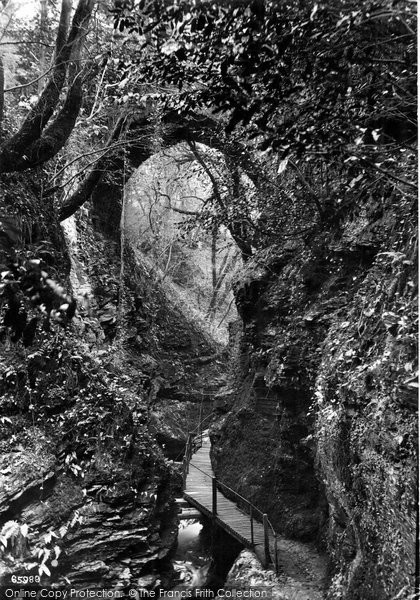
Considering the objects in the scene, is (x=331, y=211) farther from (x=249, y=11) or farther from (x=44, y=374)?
(x=44, y=374)

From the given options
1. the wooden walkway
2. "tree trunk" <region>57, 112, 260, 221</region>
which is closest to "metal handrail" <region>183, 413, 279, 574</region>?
the wooden walkway

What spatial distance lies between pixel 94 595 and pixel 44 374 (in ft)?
10.5

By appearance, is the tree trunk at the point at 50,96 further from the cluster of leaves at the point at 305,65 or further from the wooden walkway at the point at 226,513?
the wooden walkway at the point at 226,513

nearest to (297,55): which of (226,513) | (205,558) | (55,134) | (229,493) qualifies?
(55,134)

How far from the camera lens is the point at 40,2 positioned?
8.47 meters

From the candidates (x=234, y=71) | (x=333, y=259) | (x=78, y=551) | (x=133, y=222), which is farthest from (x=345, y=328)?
(x=133, y=222)

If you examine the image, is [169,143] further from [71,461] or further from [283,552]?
[283,552]

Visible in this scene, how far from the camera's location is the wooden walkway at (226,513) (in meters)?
8.41

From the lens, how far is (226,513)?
10.1m

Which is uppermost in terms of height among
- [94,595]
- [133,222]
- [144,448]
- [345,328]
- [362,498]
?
[133,222]

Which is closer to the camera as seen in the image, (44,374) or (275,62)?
(275,62)

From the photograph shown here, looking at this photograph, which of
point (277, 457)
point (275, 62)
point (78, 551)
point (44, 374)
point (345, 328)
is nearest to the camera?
point (275, 62)

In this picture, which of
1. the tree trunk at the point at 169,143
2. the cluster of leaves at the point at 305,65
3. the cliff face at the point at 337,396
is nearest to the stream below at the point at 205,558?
the cliff face at the point at 337,396

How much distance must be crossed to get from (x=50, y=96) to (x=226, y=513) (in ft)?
27.7
